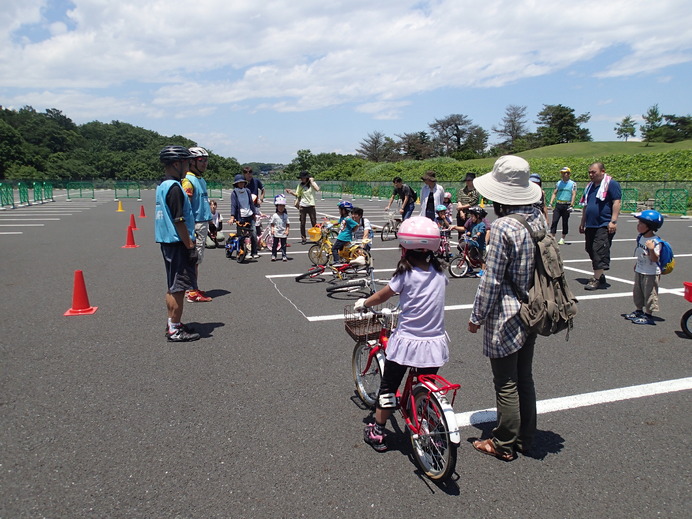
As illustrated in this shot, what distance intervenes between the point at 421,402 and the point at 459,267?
240 inches

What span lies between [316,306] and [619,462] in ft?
13.9

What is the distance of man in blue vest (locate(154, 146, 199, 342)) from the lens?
4766 millimetres

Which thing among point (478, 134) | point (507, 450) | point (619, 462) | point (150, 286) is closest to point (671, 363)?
point (619, 462)

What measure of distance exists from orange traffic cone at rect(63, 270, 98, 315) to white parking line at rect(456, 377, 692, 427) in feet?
16.5

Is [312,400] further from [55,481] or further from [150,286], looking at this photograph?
[150,286]

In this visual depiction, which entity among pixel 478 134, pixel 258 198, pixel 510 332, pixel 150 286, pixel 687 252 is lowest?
pixel 687 252

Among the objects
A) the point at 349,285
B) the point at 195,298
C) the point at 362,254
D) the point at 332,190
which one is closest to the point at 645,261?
the point at 349,285

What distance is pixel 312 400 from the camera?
12.3 feet

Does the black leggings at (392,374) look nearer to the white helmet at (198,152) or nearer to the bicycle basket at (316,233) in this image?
the white helmet at (198,152)

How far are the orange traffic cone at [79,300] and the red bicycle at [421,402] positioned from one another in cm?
433

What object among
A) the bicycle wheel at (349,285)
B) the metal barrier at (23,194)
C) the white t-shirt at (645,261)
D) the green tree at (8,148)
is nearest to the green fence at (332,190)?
the metal barrier at (23,194)

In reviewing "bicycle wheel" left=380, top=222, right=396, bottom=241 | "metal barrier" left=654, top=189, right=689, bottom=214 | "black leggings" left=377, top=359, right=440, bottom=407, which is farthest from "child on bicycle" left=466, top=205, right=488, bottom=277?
"metal barrier" left=654, top=189, right=689, bottom=214

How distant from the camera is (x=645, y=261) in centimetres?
570

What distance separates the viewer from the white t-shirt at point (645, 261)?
18.3 ft
